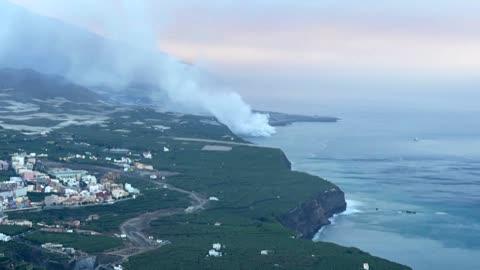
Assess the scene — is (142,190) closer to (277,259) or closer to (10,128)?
(277,259)

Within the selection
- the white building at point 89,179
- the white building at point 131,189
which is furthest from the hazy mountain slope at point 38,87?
the white building at point 131,189

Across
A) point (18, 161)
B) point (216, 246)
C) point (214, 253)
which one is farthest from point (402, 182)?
point (214, 253)

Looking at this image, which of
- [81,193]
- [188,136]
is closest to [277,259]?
[81,193]

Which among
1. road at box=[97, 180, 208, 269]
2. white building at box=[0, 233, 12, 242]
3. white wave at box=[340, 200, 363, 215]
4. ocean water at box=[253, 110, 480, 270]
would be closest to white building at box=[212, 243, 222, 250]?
road at box=[97, 180, 208, 269]

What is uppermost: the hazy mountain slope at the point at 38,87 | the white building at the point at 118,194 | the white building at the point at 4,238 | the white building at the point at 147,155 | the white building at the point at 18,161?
the hazy mountain slope at the point at 38,87

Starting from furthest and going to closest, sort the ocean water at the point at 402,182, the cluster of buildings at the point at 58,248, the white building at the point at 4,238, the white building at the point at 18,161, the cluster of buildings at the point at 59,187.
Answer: the white building at the point at 18,161 → the cluster of buildings at the point at 59,187 → the ocean water at the point at 402,182 → the white building at the point at 4,238 → the cluster of buildings at the point at 58,248

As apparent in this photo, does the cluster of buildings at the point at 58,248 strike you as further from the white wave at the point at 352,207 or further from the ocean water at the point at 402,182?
the white wave at the point at 352,207

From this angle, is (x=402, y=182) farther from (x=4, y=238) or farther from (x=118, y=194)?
(x=4, y=238)
